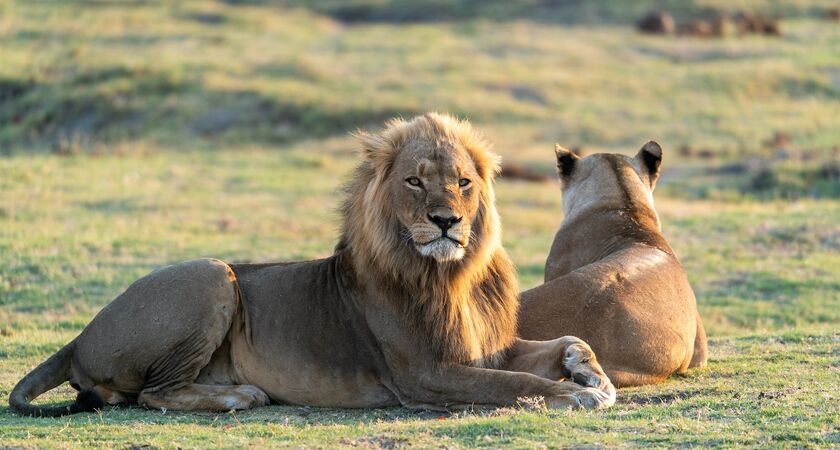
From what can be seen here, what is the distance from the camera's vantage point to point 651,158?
1129 centimetres

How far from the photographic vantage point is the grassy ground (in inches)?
302

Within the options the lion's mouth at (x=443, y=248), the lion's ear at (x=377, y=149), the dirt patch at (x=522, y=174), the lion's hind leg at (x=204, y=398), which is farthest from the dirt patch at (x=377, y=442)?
the dirt patch at (x=522, y=174)

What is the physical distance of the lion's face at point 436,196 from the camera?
25.7 feet

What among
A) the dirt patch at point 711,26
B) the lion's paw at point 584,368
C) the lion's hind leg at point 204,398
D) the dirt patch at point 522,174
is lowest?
the dirt patch at point 522,174

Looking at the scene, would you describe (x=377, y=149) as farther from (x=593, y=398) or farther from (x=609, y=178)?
(x=609, y=178)

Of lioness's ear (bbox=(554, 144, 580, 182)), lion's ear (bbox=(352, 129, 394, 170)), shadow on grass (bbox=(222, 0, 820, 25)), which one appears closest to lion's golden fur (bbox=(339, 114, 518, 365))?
lion's ear (bbox=(352, 129, 394, 170))

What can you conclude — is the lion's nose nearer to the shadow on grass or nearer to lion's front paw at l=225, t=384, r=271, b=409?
lion's front paw at l=225, t=384, r=271, b=409

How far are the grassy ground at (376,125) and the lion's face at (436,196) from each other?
112 cm

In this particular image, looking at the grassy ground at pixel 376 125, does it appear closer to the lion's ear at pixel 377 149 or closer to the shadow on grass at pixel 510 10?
the shadow on grass at pixel 510 10

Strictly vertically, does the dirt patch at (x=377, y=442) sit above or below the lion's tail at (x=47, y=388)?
above

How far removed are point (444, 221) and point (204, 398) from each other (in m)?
2.11

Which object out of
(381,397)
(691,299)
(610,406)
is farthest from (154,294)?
(691,299)

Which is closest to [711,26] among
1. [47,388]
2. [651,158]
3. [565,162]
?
[565,162]

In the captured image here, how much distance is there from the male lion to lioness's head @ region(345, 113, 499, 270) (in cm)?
1
